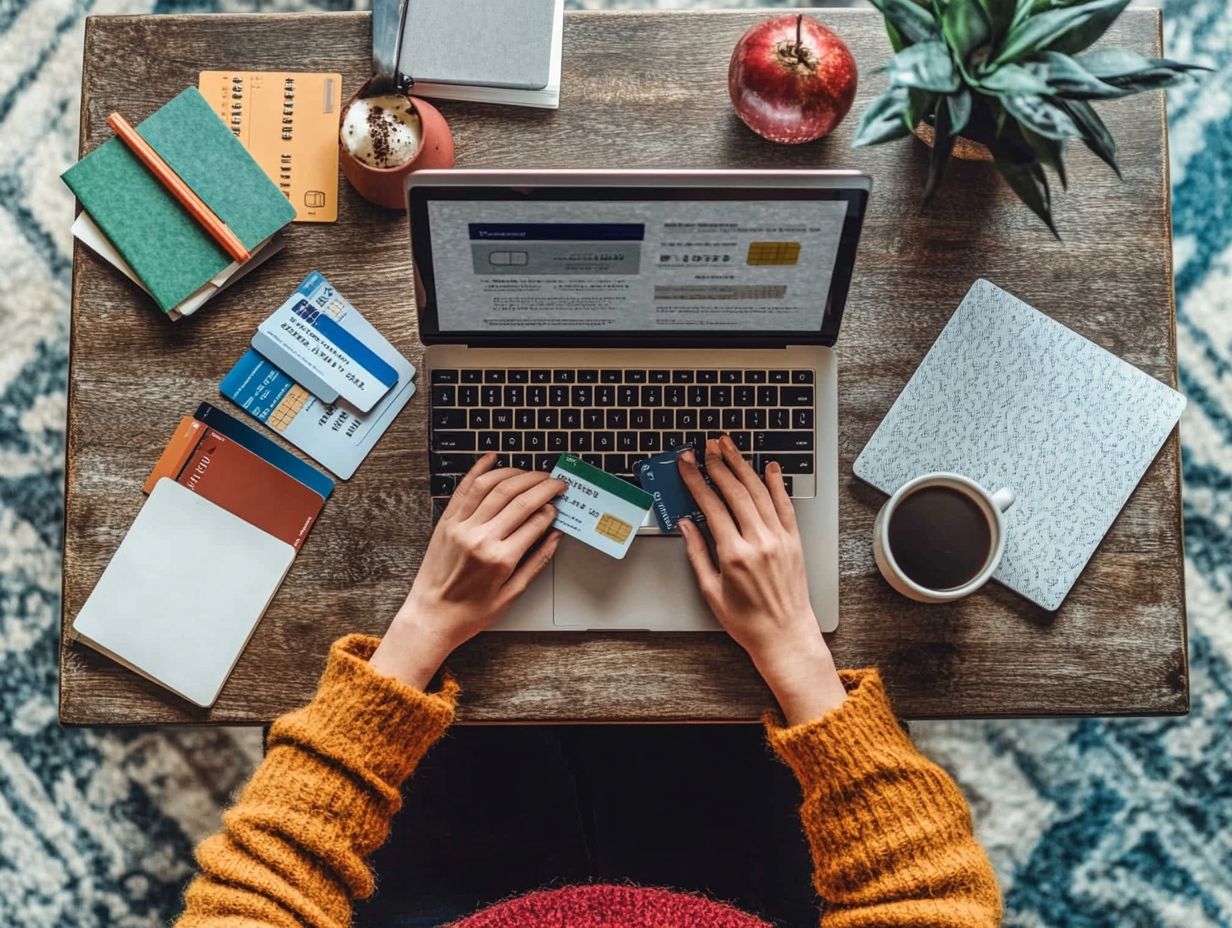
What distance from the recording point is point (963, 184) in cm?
99

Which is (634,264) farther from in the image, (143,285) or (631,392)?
(143,285)

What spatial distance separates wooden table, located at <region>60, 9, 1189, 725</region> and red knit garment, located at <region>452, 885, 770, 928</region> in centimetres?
17

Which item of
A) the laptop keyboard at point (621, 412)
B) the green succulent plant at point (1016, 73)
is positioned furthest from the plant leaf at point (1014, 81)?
the laptop keyboard at point (621, 412)

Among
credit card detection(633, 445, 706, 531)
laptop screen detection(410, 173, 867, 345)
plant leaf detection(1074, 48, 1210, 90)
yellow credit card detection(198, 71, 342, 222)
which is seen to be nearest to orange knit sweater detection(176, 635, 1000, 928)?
credit card detection(633, 445, 706, 531)

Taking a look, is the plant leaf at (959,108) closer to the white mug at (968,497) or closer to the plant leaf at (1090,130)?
the plant leaf at (1090,130)

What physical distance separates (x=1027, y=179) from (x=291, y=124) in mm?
667

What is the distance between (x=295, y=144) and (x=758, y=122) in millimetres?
438

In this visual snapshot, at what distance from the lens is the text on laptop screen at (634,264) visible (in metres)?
0.82

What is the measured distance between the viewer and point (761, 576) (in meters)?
0.92

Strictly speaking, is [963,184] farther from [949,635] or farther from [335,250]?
[335,250]

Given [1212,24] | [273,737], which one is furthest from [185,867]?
[1212,24]

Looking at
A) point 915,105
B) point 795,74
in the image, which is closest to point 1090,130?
point 915,105

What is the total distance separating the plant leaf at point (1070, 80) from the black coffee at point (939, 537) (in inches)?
13.1

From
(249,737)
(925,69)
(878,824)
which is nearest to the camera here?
(925,69)
